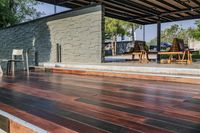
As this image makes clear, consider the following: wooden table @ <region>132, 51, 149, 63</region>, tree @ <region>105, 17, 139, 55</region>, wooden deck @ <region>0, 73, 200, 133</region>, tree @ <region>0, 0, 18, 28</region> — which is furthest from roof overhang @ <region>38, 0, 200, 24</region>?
tree @ <region>105, 17, 139, 55</region>

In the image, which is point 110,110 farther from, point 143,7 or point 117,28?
point 117,28

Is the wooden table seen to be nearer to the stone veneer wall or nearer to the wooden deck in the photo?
the stone veneer wall

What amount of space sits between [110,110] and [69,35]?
5.62 metres

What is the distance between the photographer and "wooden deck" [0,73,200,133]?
1.92 metres

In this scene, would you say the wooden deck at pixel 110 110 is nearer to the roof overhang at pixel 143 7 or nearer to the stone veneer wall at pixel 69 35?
the stone veneer wall at pixel 69 35

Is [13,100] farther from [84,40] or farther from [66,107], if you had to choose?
[84,40]

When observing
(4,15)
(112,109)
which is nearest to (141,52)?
Result: (112,109)

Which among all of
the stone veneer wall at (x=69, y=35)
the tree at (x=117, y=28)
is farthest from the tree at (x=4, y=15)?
the tree at (x=117, y=28)

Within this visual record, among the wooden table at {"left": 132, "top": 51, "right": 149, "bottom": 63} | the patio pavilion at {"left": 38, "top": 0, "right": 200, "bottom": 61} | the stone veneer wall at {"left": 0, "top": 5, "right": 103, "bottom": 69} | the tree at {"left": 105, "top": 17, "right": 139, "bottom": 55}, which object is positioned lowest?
the wooden table at {"left": 132, "top": 51, "right": 149, "bottom": 63}

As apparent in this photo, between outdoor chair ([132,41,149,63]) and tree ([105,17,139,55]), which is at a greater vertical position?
tree ([105,17,139,55])

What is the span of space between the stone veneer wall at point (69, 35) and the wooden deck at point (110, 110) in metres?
3.63

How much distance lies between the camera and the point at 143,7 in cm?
949

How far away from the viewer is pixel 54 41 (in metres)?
8.30

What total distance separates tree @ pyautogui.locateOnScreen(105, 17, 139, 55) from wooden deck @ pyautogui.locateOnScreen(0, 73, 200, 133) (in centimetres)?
2103
